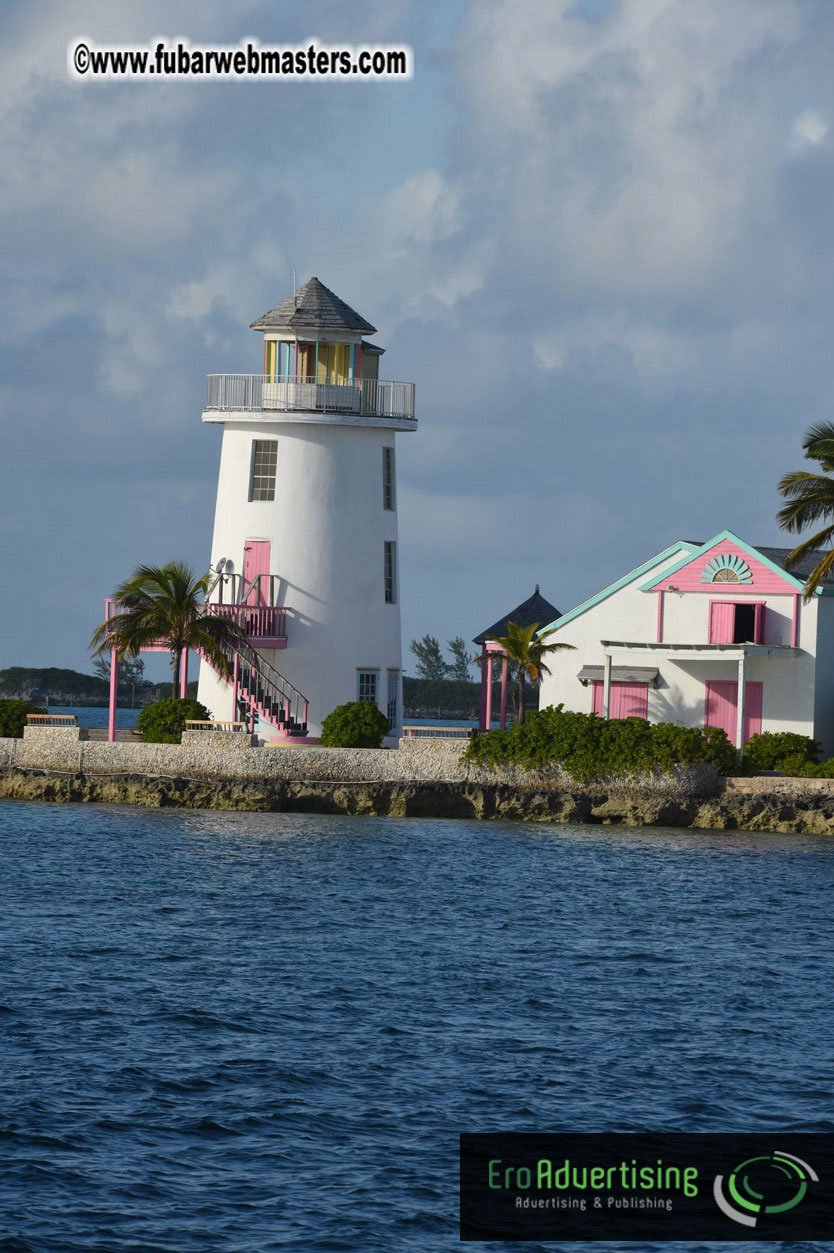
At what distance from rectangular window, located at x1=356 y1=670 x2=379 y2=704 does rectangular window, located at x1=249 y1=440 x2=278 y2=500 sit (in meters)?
5.72

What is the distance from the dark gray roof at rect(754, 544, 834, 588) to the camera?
44875 mm

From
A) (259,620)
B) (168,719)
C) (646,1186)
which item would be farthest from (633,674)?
(646,1186)

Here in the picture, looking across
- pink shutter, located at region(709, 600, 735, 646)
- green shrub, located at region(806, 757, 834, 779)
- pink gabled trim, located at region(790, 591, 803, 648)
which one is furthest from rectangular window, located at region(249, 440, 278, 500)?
green shrub, located at region(806, 757, 834, 779)

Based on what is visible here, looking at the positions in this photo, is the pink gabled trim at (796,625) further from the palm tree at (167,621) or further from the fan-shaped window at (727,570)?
the palm tree at (167,621)

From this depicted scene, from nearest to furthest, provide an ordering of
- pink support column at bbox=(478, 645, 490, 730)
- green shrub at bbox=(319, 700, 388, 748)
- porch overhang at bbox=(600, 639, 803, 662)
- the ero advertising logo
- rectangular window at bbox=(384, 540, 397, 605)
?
the ero advertising logo, porch overhang at bbox=(600, 639, 803, 662), green shrub at bbox=(319, 700, 388, 748), rectangular window at bbox=(384, 540, 397, 605), pink support column at bbox=(478, 645, 490, 730)

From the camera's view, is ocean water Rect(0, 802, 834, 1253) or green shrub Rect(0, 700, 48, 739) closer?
ocean water Rect(0, 802, 834, 1253)

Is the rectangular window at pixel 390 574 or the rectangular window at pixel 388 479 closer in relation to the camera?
the rectangular window at pixel 390 574

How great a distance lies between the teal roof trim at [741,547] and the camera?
144 feet

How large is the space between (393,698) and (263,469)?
7701 mm

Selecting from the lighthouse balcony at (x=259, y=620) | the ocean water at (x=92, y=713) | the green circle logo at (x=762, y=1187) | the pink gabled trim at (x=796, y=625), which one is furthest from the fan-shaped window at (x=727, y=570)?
the ocean water at (x=92, y=713)

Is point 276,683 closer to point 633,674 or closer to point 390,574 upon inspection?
point 390,574

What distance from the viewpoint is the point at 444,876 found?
107ft

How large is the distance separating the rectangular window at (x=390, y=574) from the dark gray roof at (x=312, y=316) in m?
6.38

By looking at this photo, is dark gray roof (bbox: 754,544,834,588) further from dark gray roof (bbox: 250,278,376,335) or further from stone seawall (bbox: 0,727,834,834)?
dark gray roof (bbox: 250,278,376,335)
